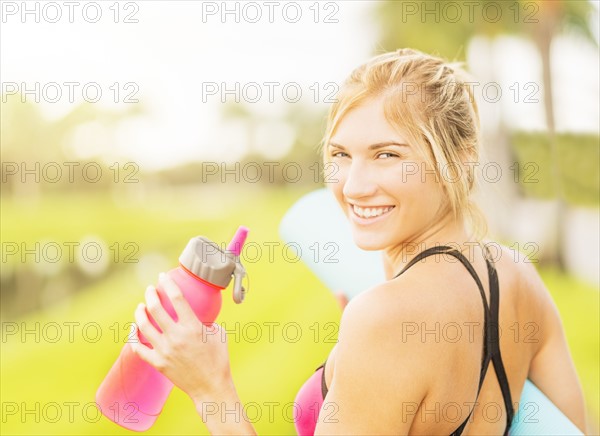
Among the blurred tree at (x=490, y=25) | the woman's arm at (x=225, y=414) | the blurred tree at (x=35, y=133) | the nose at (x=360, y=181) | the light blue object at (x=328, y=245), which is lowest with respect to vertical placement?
the blurred tree at (x=35, y=133)

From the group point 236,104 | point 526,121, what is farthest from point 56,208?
point 236,104

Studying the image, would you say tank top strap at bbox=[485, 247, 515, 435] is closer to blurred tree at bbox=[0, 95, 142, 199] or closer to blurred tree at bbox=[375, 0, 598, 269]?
blurred tree at bbox=[375, 0, 598, 269]

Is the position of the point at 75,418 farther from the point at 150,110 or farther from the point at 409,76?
the point at 150,110

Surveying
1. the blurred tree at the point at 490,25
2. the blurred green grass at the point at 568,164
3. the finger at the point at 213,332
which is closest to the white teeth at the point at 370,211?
the finger at the point at 213,332

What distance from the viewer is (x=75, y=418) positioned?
16.3 feet

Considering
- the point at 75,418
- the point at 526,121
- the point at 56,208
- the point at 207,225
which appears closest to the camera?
the point at 75,418

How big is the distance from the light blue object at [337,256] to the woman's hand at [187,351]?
0.55 meters

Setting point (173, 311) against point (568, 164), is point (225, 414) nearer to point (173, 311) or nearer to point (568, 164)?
point (173, 311)

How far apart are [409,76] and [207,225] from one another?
813 inches

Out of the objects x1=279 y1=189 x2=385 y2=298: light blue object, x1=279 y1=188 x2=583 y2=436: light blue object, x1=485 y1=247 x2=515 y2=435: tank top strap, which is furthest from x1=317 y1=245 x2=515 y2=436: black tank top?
x1=279 y1=189 x2=385 y2=298: light blue object

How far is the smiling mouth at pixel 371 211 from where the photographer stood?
112 centimetres

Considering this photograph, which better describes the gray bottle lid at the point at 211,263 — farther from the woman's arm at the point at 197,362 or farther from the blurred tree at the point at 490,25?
the blurred tree at the point at 490,25

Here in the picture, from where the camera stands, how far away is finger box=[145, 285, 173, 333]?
1.08 m

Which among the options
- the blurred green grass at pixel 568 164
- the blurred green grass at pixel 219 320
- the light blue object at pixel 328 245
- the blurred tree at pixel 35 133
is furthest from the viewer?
the blurred tree at pixel 35 133
